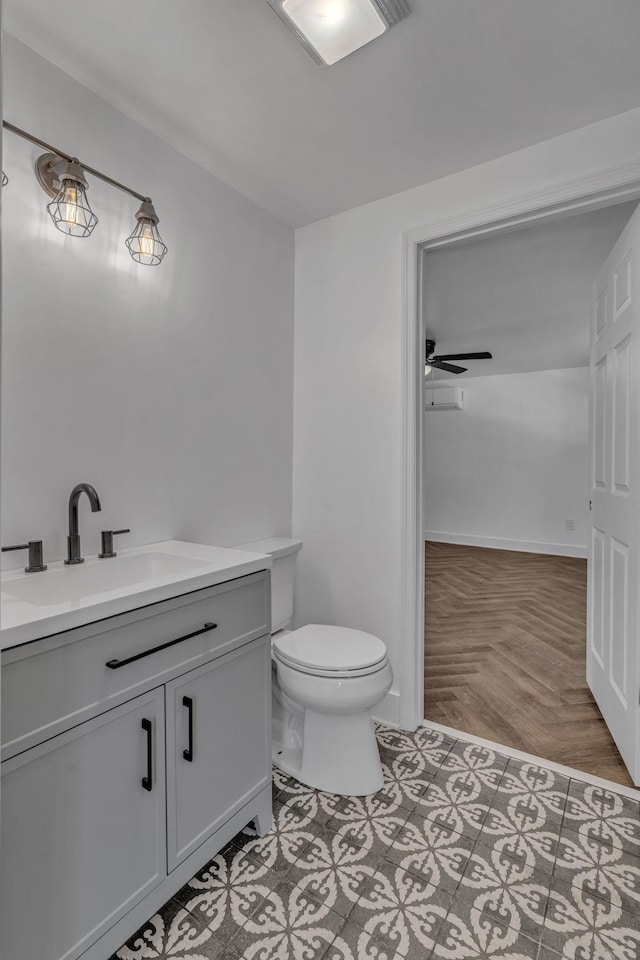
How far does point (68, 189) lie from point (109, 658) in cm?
131

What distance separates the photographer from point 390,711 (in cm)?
223

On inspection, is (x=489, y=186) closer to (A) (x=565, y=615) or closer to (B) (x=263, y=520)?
(B) (x=263, y=520)

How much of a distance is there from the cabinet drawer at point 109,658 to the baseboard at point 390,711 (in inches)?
40.1

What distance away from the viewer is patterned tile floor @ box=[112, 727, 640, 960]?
122cm

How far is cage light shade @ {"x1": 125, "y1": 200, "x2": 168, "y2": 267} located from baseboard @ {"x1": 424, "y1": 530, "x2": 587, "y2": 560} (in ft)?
18.6

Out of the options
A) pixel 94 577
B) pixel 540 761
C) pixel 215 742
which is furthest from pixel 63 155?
pixel 540 761

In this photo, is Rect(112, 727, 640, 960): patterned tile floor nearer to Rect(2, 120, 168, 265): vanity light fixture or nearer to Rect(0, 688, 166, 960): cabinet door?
Rect(0, 688, 166, 960): cabinet door

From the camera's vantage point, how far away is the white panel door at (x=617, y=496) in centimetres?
183

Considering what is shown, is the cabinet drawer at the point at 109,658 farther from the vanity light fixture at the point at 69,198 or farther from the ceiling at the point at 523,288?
the ceiling at the point at 523,288

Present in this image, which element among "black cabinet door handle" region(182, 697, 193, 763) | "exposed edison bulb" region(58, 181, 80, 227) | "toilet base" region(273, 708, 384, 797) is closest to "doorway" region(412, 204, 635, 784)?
"toilet base" region(273, 708, 384, 797)

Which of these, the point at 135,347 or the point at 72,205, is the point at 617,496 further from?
the point at 72,205

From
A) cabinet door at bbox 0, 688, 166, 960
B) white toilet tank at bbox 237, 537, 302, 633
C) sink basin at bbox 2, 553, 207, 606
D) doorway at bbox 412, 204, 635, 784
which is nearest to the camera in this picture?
cabinet door at bbox 0, 688, 166, 960

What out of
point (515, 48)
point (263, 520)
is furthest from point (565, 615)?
point (515, 48)

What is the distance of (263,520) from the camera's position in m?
2.37
